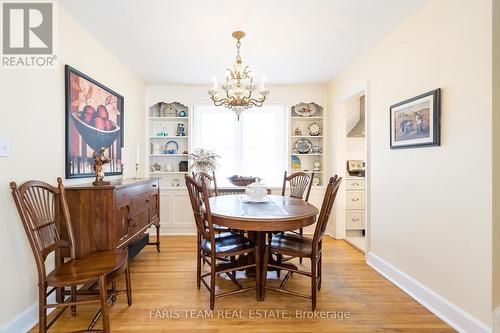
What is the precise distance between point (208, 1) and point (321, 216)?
1.98 meters

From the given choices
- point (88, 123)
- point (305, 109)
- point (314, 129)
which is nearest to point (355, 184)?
point (314, 129)

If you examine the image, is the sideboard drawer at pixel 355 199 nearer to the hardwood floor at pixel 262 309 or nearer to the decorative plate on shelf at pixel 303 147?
the decorative plate on shelf at pixel 303 147

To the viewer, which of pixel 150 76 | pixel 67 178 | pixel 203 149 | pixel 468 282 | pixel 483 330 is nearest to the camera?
pixel 483 330

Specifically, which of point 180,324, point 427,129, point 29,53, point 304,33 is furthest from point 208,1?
point 180,324

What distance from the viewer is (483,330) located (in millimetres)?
1624

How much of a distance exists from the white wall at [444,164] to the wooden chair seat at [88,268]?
244 cm

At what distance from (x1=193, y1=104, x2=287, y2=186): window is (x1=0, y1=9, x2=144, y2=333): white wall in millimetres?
2266

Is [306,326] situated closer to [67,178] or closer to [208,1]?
[67,178]

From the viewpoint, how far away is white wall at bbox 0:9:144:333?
5.47 feet

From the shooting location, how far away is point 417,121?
7.24 feet

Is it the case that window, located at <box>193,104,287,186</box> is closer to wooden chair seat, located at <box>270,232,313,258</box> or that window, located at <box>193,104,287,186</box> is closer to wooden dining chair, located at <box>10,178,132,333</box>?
wooden chair seat, located at <box>270,232,313,258</box>

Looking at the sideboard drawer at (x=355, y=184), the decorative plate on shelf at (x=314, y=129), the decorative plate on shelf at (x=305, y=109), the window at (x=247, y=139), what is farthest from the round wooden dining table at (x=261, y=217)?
the decorative plate on shelf at (x=305, y=109)

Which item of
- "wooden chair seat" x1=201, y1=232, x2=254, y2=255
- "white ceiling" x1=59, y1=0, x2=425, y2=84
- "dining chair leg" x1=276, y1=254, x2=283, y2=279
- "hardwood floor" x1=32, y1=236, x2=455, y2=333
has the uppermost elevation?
"white ceiling" x1=59, y1=0, x2=425, y2=84
